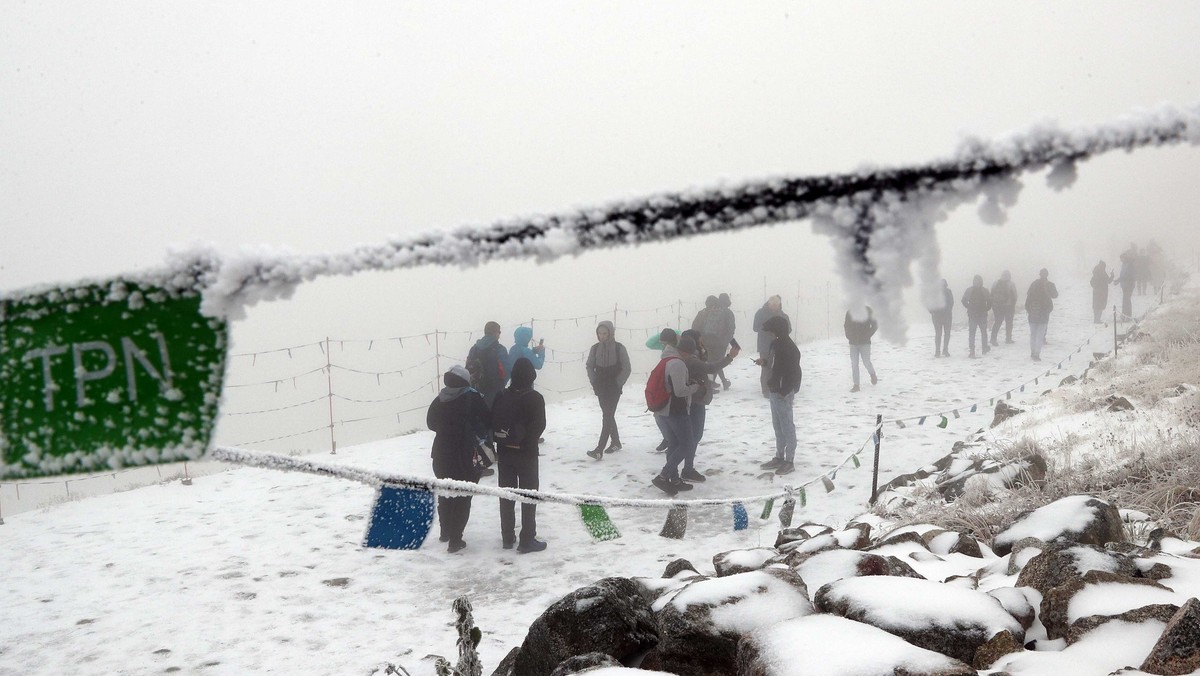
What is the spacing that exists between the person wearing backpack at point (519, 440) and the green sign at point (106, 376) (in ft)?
17.1

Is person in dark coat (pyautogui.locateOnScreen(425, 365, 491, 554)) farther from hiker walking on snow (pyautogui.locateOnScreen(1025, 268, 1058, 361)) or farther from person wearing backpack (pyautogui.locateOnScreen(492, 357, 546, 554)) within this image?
hiker walking on snow (pyautogui.locateOnScreen(1025, 268, 1058, 361))

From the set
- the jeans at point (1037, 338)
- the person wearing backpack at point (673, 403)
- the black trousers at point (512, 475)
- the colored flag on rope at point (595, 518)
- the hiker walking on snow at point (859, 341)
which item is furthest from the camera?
the jeans at point (1037, 338)

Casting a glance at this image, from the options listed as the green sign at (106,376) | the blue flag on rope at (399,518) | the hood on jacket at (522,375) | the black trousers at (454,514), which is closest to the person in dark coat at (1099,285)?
the hood on jacket at (522,375)

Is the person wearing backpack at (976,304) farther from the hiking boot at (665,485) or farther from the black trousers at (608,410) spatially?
the hiking boot at (665,485)

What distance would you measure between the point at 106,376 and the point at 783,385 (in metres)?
7.91

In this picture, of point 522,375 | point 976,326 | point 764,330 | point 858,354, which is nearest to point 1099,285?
point 976,326

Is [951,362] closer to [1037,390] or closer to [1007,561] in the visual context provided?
[1037,390]

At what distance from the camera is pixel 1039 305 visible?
14703 mm

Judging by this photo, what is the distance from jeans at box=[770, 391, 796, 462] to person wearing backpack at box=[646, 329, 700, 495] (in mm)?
1166

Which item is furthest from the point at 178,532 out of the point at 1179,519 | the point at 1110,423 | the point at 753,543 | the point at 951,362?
the point at 951,362

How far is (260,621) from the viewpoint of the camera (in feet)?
16.8

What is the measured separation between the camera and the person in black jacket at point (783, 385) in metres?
8.36

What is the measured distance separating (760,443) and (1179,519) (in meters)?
5.75

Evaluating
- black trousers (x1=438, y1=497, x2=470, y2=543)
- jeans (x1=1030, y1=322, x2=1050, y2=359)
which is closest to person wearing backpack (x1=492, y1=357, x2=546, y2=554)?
black trousers (x1=438, y1=497, x2=470, y2=543)
